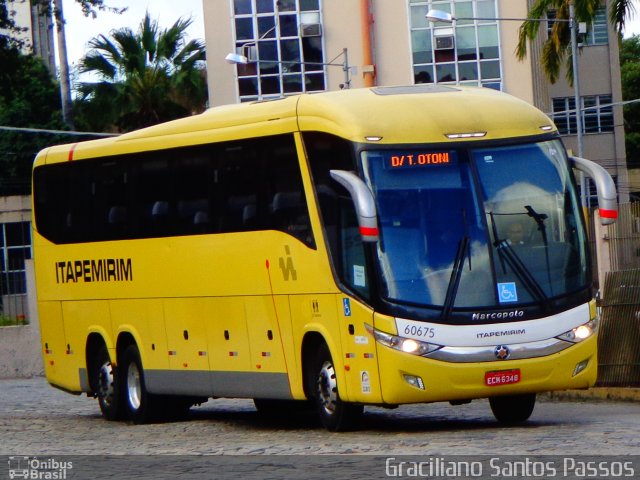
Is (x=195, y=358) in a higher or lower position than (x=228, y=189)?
lower

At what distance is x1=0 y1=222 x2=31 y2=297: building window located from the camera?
3200 cm

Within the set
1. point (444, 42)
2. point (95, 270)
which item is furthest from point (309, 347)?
point (444, 42)

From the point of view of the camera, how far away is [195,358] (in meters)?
18.0

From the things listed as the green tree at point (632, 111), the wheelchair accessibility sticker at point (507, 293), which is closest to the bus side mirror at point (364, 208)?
the wheelchair accessibility sticker at point (507, 293)

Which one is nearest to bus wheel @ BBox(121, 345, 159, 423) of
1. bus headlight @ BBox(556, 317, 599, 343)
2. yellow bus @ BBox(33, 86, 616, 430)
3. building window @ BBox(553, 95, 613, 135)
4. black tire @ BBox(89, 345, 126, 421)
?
black tire @ BBox(89, 345, 126, 421)

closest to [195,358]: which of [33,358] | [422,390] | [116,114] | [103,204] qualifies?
[103,204]

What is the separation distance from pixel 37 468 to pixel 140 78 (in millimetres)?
43069

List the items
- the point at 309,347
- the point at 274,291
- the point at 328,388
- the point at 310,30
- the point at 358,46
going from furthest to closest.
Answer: the point at 358,46 < the point at 310,30 < the point at 274,291 < the point at 309,347 < the point at 328,388

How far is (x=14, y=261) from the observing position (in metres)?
32.6

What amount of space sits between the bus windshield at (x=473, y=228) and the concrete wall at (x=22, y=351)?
63.0 ft

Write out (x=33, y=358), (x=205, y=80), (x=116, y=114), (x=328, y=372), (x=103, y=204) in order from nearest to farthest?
(x=328, y=372)
(x=103, y=204)
(x=33, y=358)
(x=116, y=114)
(x=205, y=80)

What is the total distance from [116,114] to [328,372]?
39880 millimetres

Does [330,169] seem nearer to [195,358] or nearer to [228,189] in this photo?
[228,189]

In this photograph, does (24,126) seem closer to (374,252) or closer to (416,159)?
(416,159)
